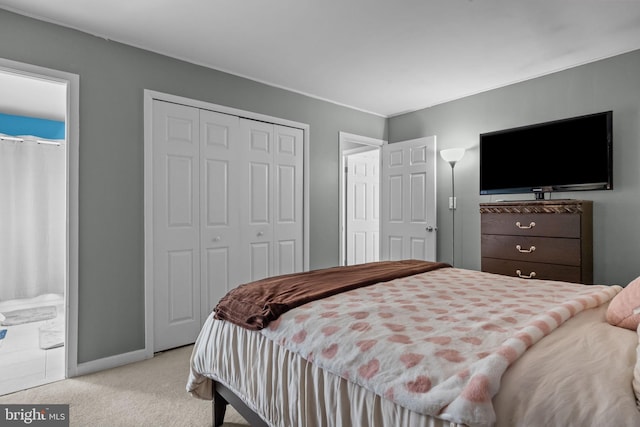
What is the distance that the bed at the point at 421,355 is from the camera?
0.86m

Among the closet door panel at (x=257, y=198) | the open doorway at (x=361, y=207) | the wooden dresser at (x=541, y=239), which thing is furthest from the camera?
the open doorway at (x=361, y=207)

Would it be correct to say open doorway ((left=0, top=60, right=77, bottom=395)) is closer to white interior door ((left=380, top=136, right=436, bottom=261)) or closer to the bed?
the bed

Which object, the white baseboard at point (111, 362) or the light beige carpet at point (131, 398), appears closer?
the light beige carpet at point (131, 398)

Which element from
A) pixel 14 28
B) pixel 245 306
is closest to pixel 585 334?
pixel 245 306

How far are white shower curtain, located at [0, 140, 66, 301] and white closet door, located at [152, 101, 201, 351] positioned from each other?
2.16 metres

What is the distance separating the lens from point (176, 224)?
3.12 metres

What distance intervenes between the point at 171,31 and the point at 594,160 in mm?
3605

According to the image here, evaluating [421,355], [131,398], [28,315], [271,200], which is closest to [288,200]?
[271,200]

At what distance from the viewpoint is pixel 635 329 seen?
1227 mm

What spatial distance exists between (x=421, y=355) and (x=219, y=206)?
8.79 ft

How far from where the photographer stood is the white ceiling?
7.73 feet

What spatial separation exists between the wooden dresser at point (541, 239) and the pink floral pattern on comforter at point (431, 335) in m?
1.18

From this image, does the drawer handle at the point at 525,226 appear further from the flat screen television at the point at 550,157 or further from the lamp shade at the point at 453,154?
the lamp shade at the point at 453,154

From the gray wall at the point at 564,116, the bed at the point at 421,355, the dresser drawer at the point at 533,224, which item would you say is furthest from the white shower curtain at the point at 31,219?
the dresser drawer at the point at 533,224
